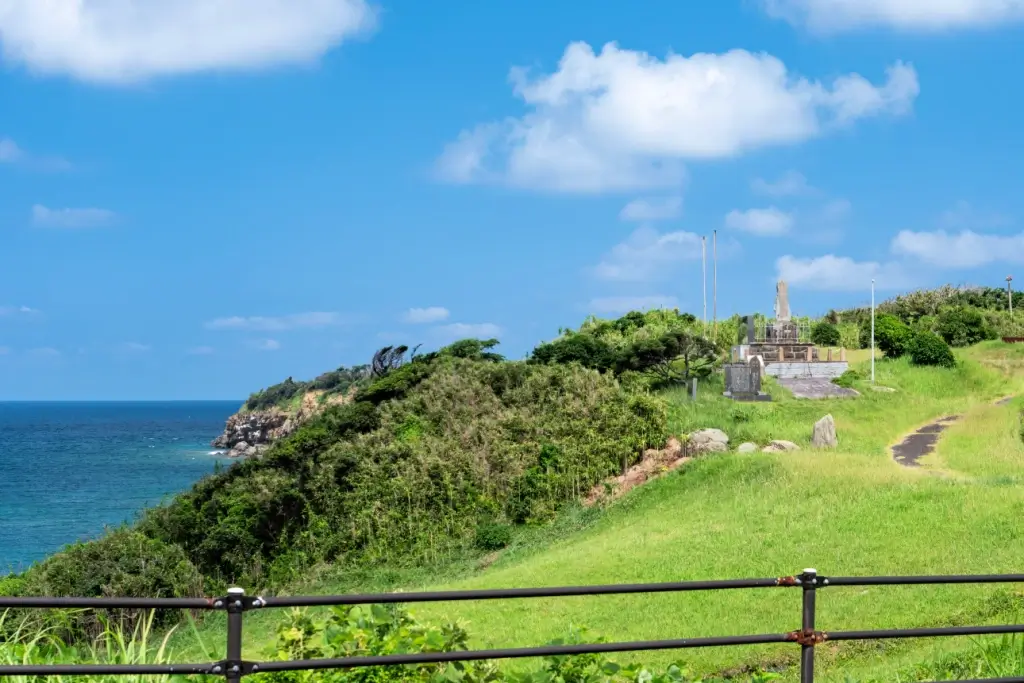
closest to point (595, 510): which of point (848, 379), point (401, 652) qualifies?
point (848, 379)

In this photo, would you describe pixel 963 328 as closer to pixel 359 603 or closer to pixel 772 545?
pixel 772 545

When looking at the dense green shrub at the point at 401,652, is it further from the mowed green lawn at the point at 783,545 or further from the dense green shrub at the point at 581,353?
the dense green shrub at the point at 581,353

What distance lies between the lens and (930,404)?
2973 centimetres

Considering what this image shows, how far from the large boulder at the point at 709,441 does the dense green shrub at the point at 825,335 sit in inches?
792

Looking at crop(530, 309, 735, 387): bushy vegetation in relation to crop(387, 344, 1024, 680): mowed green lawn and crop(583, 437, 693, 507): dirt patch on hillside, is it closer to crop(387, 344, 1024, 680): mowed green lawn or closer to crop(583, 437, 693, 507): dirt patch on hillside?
crop(387, 344, 1024, 680): mowed green lawn

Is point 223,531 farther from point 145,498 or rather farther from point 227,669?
point 145,498

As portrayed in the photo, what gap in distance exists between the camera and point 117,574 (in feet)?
62.3

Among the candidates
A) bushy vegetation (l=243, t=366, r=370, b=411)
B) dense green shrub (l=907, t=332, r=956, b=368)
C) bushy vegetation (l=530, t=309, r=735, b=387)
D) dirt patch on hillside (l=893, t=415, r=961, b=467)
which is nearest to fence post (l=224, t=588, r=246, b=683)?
dirt patch on hillside (l=893, t=415, r=961, b=467)

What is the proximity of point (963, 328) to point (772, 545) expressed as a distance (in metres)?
32.3

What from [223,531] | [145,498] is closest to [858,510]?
[223,531]

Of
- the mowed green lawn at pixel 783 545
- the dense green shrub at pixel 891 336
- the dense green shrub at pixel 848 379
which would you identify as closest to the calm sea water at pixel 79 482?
the mowed green lawn at pixel 783 545

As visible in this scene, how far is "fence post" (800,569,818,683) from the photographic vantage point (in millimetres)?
4027

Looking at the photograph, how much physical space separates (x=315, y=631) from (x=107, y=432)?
126 meters

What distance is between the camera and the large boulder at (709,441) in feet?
72.3
